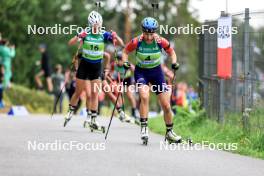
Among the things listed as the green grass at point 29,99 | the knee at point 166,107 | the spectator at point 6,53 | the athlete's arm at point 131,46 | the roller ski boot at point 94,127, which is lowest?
the roller ski boot at point 94,127

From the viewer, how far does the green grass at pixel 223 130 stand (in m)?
15.4

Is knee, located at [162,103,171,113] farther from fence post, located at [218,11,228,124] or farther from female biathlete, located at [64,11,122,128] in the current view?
fence post, located at [218,11,228,124]

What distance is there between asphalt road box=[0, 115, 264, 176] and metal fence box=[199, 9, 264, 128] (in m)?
1.97

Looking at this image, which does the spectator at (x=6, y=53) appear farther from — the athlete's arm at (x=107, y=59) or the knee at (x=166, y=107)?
the knee at (x=166, y=107)

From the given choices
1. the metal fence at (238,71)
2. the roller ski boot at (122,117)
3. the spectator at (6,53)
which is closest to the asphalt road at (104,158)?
the metal fence at (238,71)

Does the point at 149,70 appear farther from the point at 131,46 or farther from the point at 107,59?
the point at 107,59

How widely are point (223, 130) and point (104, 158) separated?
5.28 m

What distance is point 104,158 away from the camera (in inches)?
513

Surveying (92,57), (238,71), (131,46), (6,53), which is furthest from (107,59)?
(6,53)

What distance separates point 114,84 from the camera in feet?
76.0

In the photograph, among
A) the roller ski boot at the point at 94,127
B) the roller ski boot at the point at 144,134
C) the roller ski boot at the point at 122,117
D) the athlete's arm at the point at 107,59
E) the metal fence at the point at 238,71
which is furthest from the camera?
the roller ski boot at the point at 122,117

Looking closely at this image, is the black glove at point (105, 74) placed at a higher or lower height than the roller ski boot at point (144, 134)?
higher

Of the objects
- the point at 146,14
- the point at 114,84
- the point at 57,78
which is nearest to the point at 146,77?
the point at 114,84

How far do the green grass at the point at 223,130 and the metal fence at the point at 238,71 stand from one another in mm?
266
